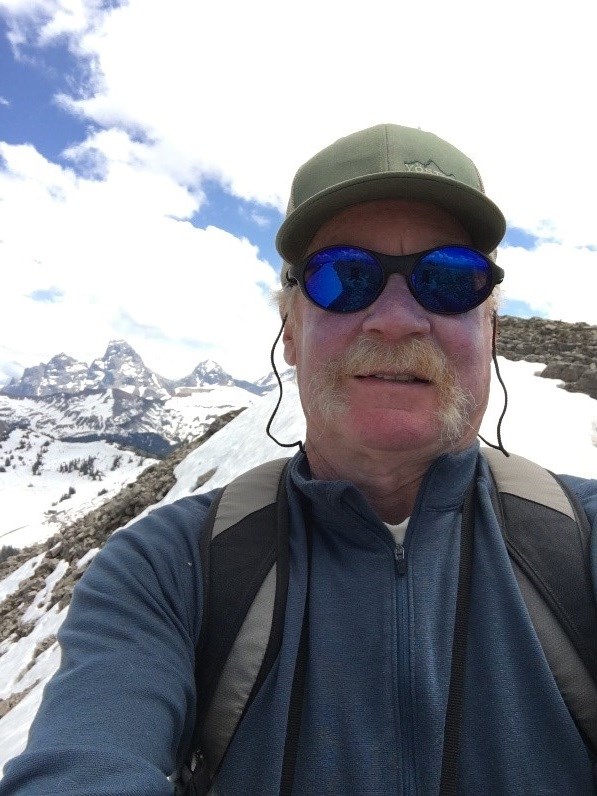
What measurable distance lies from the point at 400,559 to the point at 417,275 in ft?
4.60

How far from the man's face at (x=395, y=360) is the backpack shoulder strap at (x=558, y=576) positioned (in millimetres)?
445

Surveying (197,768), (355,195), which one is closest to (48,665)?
(197,768)

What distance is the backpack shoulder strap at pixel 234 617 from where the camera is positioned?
2.10 m

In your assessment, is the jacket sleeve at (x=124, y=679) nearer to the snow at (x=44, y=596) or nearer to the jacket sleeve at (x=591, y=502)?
the jacket sleeve at (x=591, y=502)

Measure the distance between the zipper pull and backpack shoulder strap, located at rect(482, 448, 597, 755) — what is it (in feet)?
1.68

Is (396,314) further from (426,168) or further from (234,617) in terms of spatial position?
(234,617)

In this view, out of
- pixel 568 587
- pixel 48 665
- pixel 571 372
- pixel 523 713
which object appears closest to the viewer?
pixel 523 713

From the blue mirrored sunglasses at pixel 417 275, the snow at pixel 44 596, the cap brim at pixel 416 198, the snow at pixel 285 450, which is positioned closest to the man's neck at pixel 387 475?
the blue mirrored sunglasses at pixel 417 275

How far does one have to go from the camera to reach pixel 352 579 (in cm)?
230

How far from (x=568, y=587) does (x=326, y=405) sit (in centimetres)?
138

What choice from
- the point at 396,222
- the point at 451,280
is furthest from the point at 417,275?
the point at 396,222

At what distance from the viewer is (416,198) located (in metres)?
2.54

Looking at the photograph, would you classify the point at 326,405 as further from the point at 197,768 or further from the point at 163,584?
the point at 197,768

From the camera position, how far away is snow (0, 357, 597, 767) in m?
8.55
